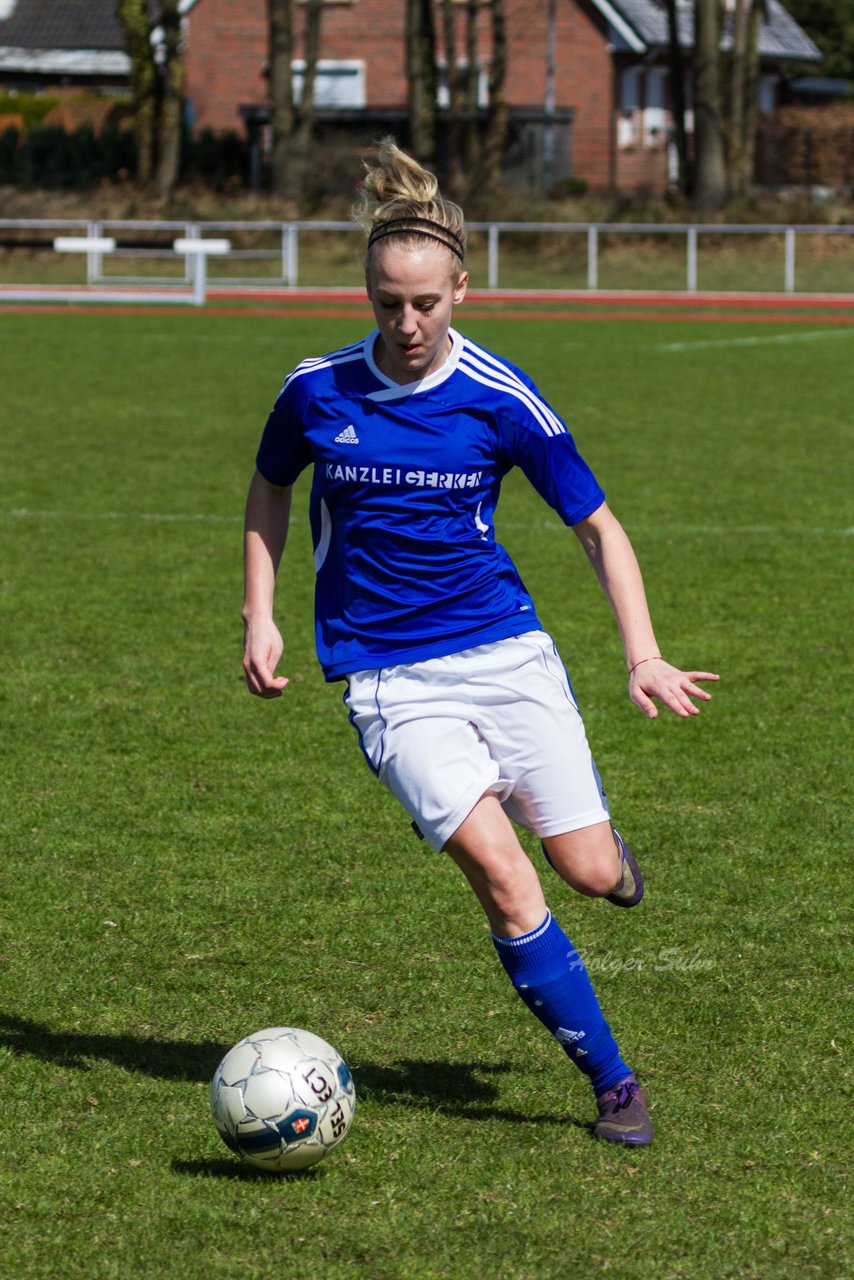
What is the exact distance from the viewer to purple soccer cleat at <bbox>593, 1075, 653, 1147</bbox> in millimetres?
3887

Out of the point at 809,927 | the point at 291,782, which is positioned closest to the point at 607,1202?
the point at 809,927

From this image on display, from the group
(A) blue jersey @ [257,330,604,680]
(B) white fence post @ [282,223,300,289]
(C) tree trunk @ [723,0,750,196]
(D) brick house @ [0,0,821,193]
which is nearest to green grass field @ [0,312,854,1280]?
(A) blue jersey @ [257,330,604,680]

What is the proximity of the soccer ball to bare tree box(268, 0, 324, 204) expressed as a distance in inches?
1639

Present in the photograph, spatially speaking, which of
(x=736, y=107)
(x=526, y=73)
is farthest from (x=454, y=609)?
(x=526, y=73)

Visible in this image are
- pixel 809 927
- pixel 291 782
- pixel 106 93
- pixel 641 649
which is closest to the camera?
pixel 641 649

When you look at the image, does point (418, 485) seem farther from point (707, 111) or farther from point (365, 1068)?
point (707, 111)

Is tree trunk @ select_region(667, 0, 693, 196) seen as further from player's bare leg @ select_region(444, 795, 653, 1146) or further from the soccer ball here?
the soccer ball

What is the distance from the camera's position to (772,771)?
6.74m

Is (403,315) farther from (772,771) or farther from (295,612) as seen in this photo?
(295,612)

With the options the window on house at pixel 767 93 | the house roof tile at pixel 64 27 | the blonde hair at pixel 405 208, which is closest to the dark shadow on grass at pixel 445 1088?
the blonde hair at pixel 405 208

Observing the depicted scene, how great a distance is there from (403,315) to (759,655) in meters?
4.99

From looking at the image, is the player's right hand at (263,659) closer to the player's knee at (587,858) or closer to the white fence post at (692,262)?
the player's knee at (587,858)

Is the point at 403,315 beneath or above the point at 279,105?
beneath

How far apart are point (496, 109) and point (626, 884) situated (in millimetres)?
43320
